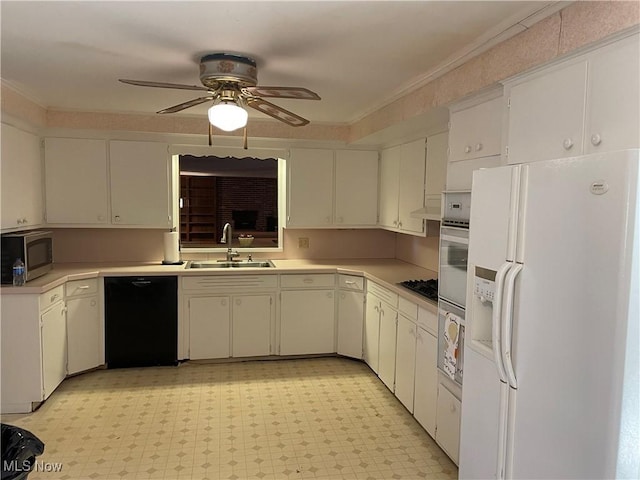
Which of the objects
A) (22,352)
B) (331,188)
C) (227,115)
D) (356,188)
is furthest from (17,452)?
(356,188)

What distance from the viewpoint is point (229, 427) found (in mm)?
3115

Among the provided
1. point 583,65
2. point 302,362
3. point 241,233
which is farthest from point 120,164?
point 583,65

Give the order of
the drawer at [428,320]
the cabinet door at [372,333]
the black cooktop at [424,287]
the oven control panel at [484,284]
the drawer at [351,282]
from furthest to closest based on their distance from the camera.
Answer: the drawer at [351,282]
the cabinet door at [372,333]
the black cooktop at [424,287]
the drawer at [428,320]
the oven control panel at [484,284]

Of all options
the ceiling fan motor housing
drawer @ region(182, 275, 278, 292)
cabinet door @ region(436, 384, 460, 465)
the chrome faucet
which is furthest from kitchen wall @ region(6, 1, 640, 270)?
cabinet door @ region(436, 384, 460, 465)

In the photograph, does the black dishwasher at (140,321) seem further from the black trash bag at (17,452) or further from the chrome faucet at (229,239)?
the black trash bag at (17,452)

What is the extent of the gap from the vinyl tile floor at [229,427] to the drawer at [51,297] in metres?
0.72

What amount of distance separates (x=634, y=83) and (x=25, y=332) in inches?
147

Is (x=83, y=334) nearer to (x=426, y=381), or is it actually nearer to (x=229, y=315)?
(x=229, y=315)

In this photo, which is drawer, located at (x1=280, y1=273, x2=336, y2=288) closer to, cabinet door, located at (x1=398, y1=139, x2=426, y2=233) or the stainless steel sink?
the stainless steel sink

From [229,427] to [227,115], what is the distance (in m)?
2.00

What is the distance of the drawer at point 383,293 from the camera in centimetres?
353

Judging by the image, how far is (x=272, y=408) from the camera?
3.41 meters

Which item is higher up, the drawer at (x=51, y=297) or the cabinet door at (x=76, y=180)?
the cabinet door at (x=76, y=180)

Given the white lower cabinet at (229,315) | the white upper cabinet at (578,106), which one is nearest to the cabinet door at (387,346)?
the white lower cabinet at (229,315)
